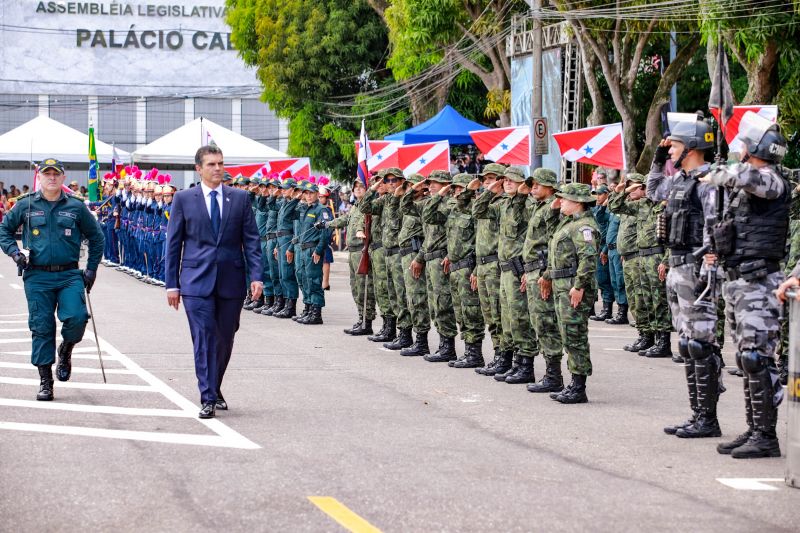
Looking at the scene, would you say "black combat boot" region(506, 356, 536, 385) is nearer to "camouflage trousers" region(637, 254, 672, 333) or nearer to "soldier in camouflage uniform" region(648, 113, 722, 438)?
"soldier in camouflage uniform" region(648, 113, 722, 438)

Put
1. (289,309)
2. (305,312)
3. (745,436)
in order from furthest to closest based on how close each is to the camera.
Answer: (289,309) → (305,312) → (745,436)

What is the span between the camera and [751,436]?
351 inches

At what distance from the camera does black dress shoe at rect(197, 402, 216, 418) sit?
399 inches

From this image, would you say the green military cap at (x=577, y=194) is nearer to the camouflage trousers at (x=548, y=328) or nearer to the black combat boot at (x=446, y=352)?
the camouflage trousers at (x=548, y=328)

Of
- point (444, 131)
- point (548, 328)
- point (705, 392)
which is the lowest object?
point (705, 392)

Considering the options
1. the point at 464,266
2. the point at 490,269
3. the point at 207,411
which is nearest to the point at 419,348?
the point at 464,266

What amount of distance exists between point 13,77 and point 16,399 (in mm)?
53657

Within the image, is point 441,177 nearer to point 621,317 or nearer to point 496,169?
point 496,169

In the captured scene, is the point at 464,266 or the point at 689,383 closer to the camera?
the point at 689,383

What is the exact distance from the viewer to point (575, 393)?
1141 cm

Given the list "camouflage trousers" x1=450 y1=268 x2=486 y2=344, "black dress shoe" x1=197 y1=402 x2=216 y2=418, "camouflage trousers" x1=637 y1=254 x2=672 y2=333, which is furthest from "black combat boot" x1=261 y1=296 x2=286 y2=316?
"black dress shoe" x1=197 y1=402 x2=216 y2=418

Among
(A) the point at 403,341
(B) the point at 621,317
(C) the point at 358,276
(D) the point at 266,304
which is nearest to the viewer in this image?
(A) the point at 403,341

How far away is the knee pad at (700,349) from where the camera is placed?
9531mm

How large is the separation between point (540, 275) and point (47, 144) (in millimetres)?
32591
